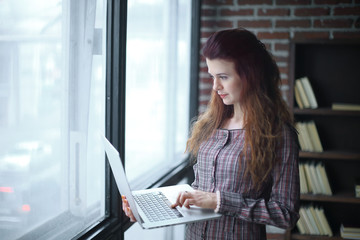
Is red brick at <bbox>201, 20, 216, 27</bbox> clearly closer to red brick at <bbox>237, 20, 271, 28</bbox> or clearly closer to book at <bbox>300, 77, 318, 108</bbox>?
red brick at <bbox>237, 20, 271, 28</bbox>

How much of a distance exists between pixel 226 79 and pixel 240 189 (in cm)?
37

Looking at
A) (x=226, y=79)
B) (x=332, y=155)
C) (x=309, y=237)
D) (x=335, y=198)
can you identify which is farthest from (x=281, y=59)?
(x=226, y=79)

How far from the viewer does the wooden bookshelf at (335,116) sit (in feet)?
8.81

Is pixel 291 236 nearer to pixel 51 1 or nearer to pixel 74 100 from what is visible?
pixel 74 100

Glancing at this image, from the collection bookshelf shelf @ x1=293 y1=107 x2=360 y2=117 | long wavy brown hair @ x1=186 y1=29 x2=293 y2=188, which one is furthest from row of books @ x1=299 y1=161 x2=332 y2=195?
long wavy brown hair @ x1=186 y1=29 x2=293 y2=188

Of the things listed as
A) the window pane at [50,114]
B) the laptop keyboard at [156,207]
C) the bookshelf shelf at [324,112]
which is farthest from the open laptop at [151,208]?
the bookshelf shelf at [324,112]

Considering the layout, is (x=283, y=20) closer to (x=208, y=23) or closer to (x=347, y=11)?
(x=347, y=11)

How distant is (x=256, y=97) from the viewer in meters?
1.29

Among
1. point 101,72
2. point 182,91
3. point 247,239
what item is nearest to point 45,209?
point 101,72

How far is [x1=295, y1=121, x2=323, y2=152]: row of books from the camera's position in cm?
262

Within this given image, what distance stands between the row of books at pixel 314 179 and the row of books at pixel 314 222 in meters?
0.13

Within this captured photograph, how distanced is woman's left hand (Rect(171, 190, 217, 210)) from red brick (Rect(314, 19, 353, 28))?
2.07 metres

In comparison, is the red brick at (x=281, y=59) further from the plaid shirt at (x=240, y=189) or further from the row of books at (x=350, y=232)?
the plaid shirt at (x=240, y=189)

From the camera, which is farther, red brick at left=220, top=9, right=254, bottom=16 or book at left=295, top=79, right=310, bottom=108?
red brick at left=220, top=9, right=254, bottom=16
